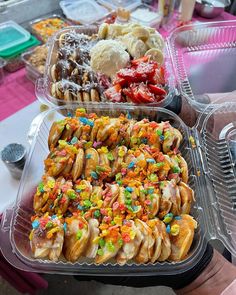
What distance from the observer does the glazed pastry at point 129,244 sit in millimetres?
959

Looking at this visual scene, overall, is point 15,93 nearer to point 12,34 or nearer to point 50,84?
point 50,84

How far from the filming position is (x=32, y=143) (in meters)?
1.29

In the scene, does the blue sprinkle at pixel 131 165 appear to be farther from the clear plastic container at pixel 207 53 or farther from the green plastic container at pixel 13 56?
the green plastic container at pixel 13 56

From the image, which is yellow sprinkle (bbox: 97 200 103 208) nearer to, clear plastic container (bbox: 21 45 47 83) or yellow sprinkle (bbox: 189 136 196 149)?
yellow sprinkle (bbox: 189 136 196 149)

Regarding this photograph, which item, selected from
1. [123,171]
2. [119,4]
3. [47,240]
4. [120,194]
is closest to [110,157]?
[123,171]

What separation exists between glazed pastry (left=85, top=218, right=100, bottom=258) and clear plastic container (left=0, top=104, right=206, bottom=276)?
0.04 m

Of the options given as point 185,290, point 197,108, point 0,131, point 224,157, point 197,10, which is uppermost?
point 197,10

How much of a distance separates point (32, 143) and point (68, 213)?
0.38 m

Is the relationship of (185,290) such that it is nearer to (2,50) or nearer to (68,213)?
(68,213)

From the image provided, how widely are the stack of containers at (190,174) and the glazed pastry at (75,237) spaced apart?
37 millimetres

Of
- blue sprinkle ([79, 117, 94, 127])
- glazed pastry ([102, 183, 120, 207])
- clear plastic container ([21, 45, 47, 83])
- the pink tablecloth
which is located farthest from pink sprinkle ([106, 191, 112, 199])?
clear plastic container ([21, 45, 47, 83])

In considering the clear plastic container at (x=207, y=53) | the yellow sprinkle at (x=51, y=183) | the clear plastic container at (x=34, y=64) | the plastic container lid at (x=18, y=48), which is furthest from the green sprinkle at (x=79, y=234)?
the plastic container lid at (x=18, y=48)

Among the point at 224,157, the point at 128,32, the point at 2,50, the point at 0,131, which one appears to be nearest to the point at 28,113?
the point at 0,131

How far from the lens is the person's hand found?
3.68 feet
